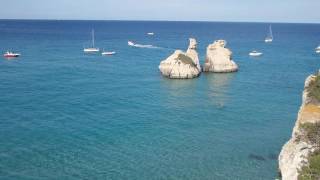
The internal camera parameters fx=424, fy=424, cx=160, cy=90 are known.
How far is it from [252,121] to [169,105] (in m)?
14.0

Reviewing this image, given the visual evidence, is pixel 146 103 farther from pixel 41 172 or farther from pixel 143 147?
pixel 41 172

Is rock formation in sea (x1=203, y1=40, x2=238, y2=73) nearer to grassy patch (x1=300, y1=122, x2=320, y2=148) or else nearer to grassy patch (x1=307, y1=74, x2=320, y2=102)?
grassy patch (x1=307, y1=74, x2=320, y2=102)

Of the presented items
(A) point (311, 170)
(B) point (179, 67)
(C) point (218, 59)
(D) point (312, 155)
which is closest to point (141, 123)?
(D) point (312, 155)

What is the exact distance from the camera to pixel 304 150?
3012 centimetres

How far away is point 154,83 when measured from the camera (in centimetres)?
8275

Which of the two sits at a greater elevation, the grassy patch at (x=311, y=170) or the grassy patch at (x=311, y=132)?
the grassy patch at (x=311, y=132)

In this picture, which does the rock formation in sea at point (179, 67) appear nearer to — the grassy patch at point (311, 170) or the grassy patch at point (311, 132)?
the grassy patch at point (311, 132)

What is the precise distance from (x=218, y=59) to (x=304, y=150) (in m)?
67.2

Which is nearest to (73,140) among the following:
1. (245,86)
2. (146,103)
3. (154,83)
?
(146,103)

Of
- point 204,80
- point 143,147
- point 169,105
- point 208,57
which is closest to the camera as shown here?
point 143,147

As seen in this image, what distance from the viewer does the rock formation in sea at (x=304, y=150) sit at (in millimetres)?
27422

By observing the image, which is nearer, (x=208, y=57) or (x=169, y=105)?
(x=169, y=105)

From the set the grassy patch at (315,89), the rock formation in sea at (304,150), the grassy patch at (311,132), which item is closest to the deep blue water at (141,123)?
the rock formation in sea at (304,150)

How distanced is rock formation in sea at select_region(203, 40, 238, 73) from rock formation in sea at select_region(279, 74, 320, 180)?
59.3 meters
